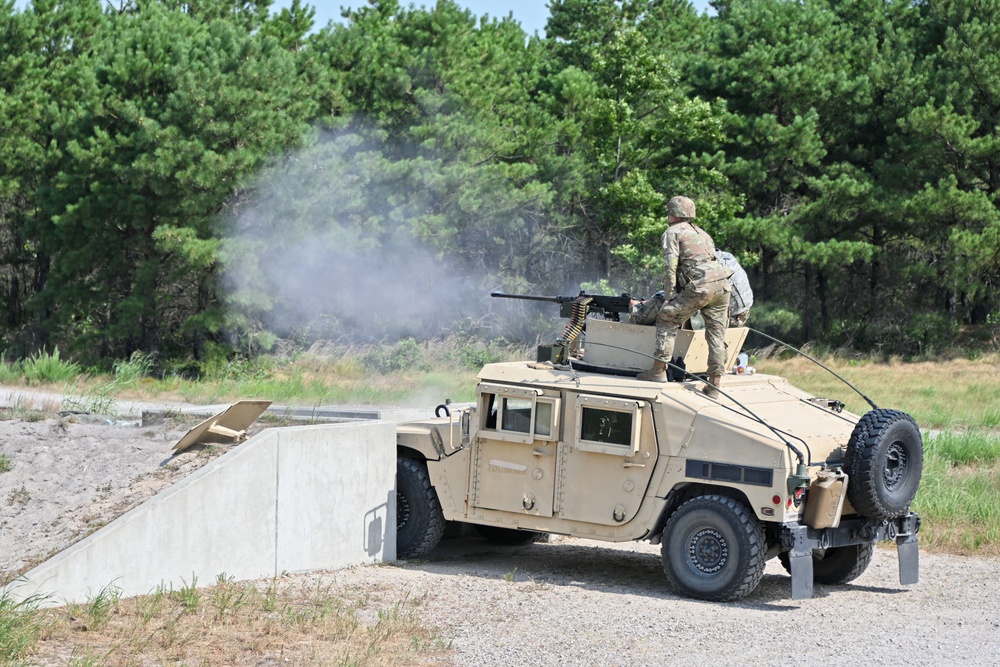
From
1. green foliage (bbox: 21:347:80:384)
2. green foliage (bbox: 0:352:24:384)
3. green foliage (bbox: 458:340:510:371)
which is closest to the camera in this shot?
green foliage (bbox: 21:347:80:384)

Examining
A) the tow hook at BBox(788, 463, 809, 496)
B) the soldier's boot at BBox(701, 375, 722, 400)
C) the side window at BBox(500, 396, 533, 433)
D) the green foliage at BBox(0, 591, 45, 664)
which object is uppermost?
the soldier's boot at BBox(701, 375, 722, 400)

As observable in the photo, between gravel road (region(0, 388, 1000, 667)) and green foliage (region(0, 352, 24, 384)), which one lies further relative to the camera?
green foliage (region(0, 352, 24, 384))

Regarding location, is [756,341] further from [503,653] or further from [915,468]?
[503,653]

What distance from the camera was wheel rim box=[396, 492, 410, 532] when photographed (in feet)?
39.1

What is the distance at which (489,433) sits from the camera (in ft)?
37.1

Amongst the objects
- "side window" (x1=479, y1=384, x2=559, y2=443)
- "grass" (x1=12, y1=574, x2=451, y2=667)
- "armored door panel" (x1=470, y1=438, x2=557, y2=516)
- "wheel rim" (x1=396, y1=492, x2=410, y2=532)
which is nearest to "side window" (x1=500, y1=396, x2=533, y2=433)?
"side window" (x1=479, y1=384, x2=559, y2=443)

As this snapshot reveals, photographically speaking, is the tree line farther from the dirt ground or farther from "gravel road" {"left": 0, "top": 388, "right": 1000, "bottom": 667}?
"gravel road" {"left": 0, "top": 388, "right": 1000, "bottom": 667}

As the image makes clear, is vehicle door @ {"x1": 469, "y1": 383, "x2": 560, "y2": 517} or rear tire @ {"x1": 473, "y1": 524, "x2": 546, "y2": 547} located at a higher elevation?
vehicle door @ {"x1": 469, "y1": 383, "x2": 560, "y2": 517}

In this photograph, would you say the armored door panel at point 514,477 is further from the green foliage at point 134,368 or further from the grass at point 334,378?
the green foliage at point 134,368

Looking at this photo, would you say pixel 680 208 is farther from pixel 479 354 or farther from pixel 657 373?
pixel 479 354

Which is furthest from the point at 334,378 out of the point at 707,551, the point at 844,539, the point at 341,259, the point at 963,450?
the point at 844,539

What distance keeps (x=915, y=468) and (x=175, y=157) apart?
20.8m

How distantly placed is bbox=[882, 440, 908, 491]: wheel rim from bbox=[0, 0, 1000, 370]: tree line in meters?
20.2

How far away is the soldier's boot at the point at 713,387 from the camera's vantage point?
1068cm
